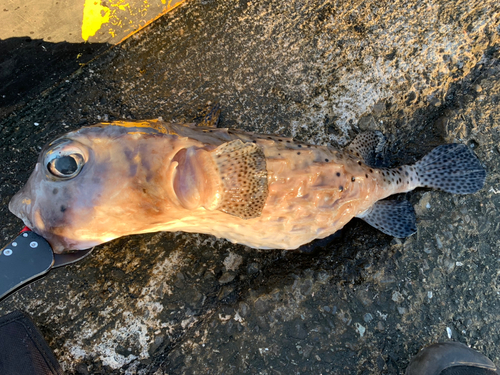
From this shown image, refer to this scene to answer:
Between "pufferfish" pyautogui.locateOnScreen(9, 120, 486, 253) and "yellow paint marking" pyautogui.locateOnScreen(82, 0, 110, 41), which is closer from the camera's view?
"pufferfish" pyautogui.locateOnScreen(9, 120, 486, 253)

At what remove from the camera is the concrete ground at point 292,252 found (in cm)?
313

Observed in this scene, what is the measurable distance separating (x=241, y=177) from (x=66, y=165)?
42.6 inches

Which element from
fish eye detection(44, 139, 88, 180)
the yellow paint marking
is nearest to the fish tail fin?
fish eye detection(44, 139, 88, 180)

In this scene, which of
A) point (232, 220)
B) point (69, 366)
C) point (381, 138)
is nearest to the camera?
point (232, 220)

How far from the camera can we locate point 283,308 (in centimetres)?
317

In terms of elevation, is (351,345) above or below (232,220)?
below

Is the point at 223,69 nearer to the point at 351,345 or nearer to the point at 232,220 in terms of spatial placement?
the point at 232,220

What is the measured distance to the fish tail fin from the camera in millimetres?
3383

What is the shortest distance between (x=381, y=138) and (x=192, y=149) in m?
2.08

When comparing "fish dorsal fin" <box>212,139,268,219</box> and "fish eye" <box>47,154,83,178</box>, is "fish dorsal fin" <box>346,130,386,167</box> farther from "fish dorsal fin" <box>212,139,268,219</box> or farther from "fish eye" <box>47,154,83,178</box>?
"fish eye" <box>47,154,83,178</box>

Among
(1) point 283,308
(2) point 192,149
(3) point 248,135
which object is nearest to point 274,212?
(3) point 248,135

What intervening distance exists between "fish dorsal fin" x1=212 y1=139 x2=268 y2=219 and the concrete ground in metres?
1.21

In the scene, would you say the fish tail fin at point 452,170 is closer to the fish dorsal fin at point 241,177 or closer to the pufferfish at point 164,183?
the pufferfish at point 164,183

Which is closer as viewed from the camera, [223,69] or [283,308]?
[283,308]
